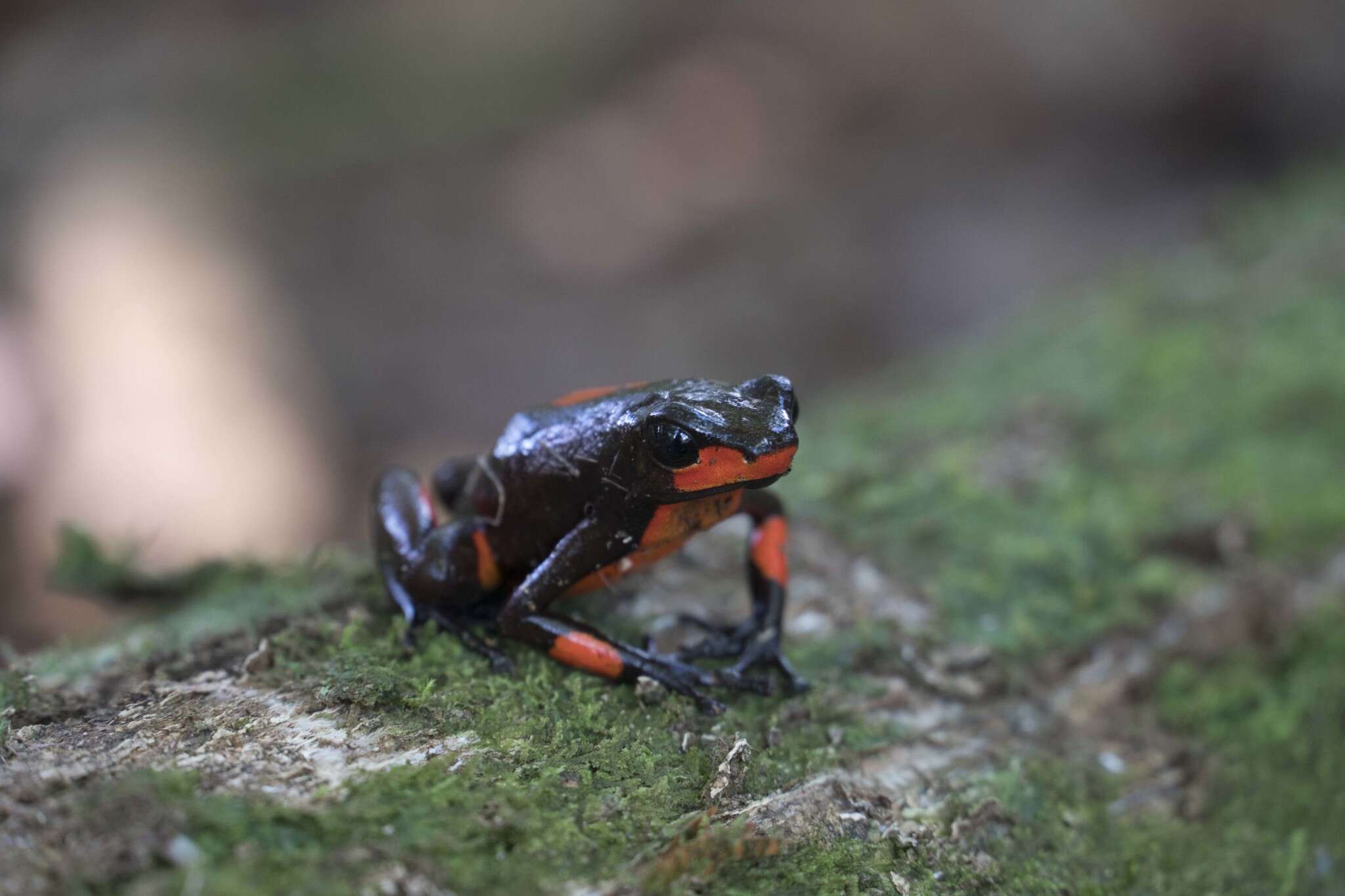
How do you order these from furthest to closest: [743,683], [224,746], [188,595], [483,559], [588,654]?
[188,595] < [483,559] < [743,683] < [588,654] < [224,746]

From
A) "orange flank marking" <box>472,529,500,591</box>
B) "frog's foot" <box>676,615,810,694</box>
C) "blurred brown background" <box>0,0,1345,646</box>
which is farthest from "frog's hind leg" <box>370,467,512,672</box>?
"blurred brown background" <box>0,0,1345,646</box>

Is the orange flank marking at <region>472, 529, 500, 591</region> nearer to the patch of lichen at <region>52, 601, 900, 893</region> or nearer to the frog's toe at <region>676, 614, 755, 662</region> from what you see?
the patch of lichen at <region>52, 601, 900, 893</region>

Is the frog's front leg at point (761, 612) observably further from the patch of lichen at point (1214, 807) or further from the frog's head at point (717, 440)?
the patch of lichen at point (1214, 807)

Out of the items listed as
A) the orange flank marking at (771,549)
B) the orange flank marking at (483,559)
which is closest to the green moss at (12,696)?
the orange flank marking at (483,559)

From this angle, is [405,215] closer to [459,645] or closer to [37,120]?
[37,120]

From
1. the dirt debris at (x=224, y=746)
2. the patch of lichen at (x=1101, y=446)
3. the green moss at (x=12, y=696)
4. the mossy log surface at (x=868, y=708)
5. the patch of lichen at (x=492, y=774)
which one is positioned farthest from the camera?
the patch of lichen at (x=1101, y=446)

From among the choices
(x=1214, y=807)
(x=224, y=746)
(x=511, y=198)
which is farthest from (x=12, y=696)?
(x=511, y=198)

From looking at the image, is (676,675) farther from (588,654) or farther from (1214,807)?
(1214,807)
